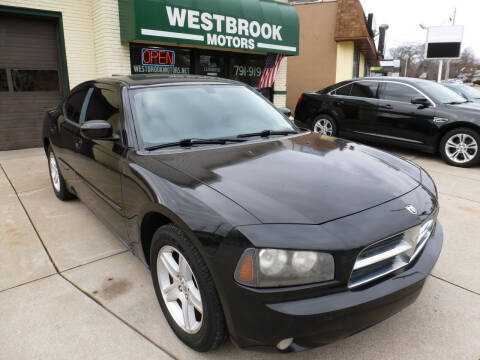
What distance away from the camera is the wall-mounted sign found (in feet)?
74.4

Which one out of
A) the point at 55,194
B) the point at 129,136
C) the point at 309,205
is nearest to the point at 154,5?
the point at 55,194

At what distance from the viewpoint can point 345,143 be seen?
316 cm

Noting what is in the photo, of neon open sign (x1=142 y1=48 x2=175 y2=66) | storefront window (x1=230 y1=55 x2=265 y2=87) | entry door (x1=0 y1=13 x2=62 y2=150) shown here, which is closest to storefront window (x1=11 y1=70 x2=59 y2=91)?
entry door (x1=0 y1=13 x2=62 y2=150)

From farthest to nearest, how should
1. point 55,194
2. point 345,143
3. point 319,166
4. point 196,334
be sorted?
point 55,194
point 345,143
point 319,166
point 196,334

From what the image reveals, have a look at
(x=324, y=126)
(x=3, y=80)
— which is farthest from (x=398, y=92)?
(x=3, y=80)

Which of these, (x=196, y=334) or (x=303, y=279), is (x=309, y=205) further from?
(x=196, y=334)

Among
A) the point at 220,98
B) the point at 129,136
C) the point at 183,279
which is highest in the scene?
the point at 220,98

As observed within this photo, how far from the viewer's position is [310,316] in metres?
1.63

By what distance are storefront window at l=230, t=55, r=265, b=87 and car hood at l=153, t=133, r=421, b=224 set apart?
8.62m

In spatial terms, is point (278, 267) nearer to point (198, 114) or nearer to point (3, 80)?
point (198, 114)

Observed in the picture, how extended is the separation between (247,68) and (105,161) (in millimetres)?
9152

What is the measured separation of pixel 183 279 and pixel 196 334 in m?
0.30

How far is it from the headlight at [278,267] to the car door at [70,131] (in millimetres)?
2576

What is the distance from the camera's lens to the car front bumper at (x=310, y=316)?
164 cm
